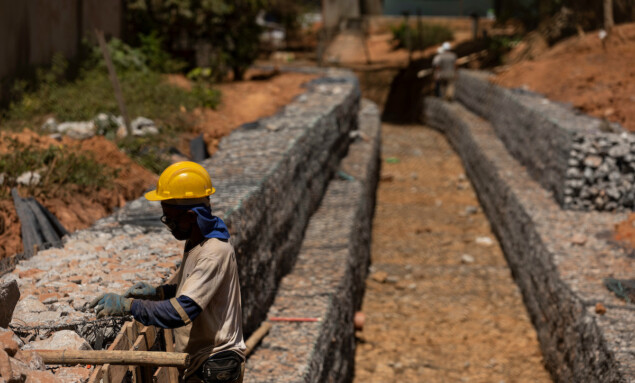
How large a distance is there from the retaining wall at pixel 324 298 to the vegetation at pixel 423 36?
1558cm

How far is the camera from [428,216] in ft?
36.6

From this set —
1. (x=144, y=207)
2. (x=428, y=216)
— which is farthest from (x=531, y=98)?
(x=144, y=207)

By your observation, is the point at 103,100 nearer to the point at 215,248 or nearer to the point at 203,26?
the point at 203,26

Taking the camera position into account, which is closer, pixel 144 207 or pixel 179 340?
pixel 179 340

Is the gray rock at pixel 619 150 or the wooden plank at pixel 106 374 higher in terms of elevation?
the gray rock at pixel 619 150

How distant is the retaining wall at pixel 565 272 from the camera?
5020 mm

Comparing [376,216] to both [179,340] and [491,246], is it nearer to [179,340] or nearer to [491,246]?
[491,246]

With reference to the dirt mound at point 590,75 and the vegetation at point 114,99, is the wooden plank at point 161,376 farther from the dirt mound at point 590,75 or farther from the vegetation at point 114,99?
the dirt mound at point 590,75

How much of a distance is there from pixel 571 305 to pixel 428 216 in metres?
5.40

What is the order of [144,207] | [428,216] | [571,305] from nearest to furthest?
[144,207] → [571,305] → [428,216]

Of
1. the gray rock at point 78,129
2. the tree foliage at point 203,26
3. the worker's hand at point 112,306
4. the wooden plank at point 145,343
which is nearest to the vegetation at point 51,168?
the gray rock at point 78,129

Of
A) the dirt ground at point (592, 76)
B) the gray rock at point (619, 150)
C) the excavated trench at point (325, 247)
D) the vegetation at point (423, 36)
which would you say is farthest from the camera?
the vegetation at point (423, 36)

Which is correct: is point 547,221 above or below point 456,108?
below

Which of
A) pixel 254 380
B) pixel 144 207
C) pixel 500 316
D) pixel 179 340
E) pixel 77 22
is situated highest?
pixel 77 22
